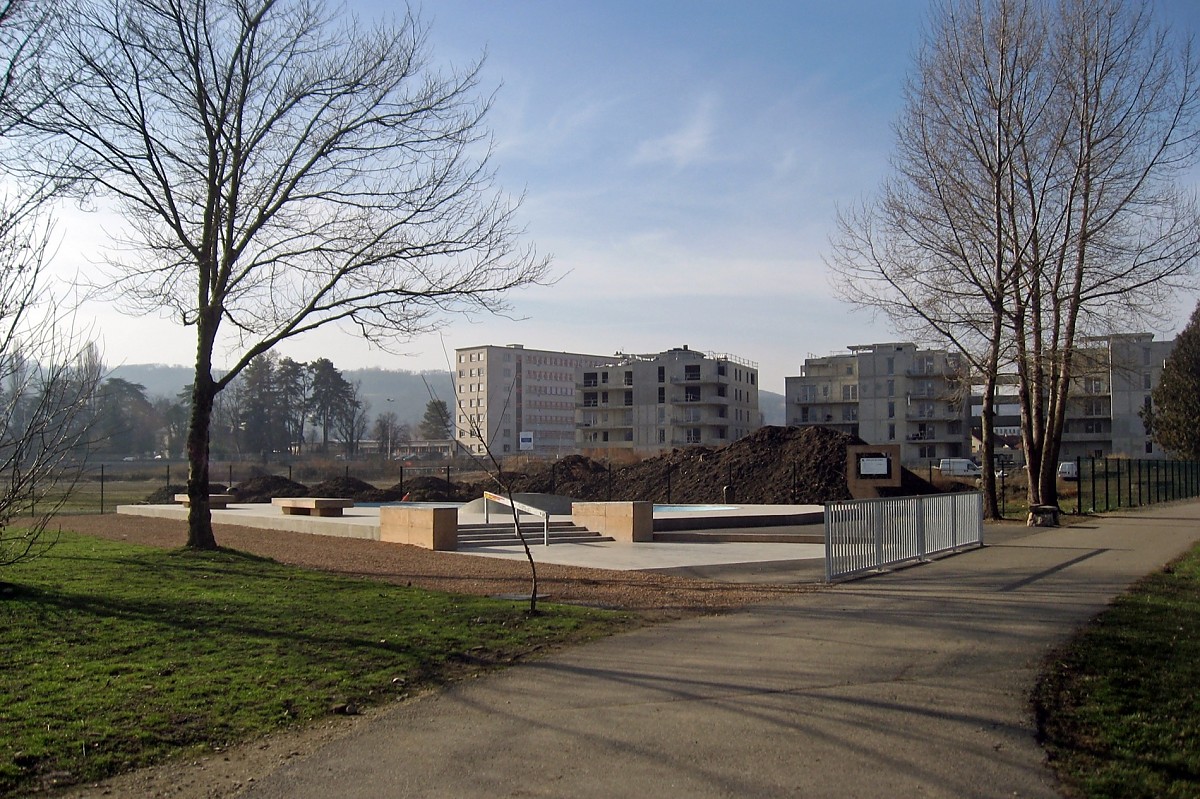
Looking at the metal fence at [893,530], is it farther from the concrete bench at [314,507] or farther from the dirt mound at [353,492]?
the dirt mound at [353,492]

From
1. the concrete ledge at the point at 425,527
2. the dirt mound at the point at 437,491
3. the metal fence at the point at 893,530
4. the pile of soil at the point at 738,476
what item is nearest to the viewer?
the metal fence at the point at 893,530

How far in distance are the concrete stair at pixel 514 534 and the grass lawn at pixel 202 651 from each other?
20.8ft

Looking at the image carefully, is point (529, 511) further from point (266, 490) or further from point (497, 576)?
point (266, 490)

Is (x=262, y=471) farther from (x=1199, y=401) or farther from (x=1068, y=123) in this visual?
(x=1199, y=401)

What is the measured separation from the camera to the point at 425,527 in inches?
727

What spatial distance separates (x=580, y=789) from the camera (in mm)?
5074

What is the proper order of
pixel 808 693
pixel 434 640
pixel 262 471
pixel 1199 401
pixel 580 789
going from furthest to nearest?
pixel 262 471 → pixel 1199 401 → pixel 434 640 → pixel 808 693 → pixel 580 789

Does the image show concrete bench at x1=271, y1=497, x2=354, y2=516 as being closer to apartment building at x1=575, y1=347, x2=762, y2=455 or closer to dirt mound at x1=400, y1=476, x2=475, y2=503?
dirt mound at x1=400, y1=476, x2=475, y2=503

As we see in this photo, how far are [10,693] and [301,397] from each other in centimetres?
8989

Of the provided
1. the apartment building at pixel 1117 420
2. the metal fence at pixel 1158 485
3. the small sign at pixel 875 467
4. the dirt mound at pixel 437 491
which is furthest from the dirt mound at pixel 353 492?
the apartment building at pixel 1117 420

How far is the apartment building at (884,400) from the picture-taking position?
3265 inches

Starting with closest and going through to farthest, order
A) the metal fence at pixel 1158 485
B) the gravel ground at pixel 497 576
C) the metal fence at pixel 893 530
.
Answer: the gravel ground at pixel 497 576, the metal fence at pixel 893 530, the metal fence at pixel 1158 485

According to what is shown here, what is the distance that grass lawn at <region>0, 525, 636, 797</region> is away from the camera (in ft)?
19.5

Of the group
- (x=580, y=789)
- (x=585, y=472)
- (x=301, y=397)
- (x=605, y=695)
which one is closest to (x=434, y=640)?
(x=605, y=695)
